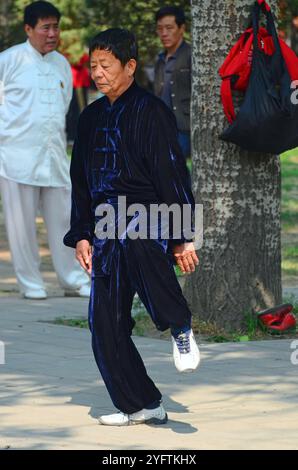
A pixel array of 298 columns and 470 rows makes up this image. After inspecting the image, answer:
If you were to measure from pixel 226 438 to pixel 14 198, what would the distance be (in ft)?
16.6

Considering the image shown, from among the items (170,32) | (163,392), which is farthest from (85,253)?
(170,32)

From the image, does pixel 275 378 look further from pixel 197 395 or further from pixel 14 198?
pixel 14 198

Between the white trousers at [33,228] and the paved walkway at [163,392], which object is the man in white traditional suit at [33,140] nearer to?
the white trousers at [33,228]

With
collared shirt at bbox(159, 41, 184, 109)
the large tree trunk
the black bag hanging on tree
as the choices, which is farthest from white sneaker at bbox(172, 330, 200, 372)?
collared shirt at bbox(159, 41, 184, 109)

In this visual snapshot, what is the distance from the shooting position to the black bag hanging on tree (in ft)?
28.3

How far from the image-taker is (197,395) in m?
7.36

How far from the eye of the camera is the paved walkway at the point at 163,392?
20.7 feet

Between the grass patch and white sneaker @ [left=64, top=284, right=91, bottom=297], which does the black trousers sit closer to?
white sneaker @ [left=64, top=284, right=91, bottom=297]

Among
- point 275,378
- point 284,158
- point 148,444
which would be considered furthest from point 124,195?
point 284,158

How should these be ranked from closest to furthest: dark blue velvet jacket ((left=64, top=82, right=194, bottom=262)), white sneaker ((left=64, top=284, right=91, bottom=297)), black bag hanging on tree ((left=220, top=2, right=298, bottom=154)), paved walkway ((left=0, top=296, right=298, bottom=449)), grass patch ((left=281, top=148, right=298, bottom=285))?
paved walkway ((left=0, top=296, right=298, bottom=449)), dark blue velvet jacket ((left=64, top=82, right=194, bottom=262)), black bag hanging on tree ((left=220, top=2, right=298, bottom=154)), white sneaker ((left=64, top=284, right=91, bottom=297)), grass patch ((left=281, top=148, right=298, bottom=285))

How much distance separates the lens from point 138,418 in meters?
6.68

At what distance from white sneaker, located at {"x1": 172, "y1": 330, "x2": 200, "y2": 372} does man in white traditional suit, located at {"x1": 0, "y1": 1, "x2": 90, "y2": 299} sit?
4551mm

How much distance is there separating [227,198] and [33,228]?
2.44 m

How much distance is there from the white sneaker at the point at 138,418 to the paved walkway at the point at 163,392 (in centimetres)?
5
